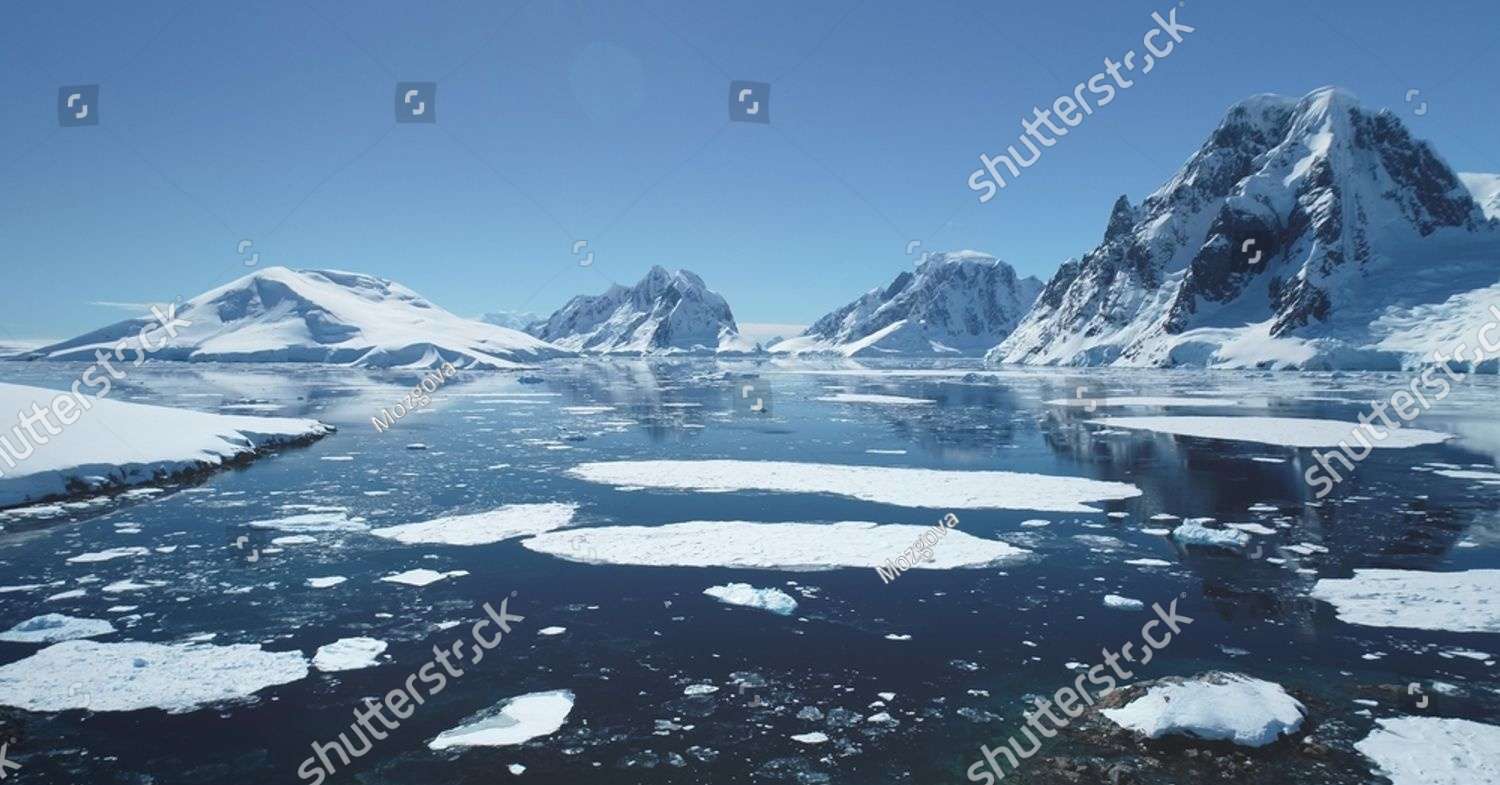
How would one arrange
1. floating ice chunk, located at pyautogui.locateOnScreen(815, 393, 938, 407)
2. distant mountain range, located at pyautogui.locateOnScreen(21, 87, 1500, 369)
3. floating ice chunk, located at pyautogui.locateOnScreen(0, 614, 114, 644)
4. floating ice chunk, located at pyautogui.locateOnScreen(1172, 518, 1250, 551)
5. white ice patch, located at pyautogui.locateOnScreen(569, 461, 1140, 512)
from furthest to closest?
distant mountain range, located at pyautogui.locateOnScreen(21, 87, 1500, 369), floating ice chunk, located at pyautogui.locateOnScreen(815, 393, 938, 407), white ice patch, located at pyautogui.locateOnScreen(569, 461, 1140, 512), floating ice chunk, located at pyautogui.locateOnScreen(1172, 518, 1250, 551), floating ice chunk, located at pyautogui.locateOnScreen(0, 614, 114, 644)

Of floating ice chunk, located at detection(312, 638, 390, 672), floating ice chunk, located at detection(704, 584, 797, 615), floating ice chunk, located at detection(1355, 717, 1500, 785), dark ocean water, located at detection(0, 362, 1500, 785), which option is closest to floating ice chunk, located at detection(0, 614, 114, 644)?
dark ocean water, located at detection(0, 362, 1500, 785)

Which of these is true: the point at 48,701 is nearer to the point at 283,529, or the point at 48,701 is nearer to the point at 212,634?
the point at 212,634

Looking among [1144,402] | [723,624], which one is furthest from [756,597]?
[1144,402]

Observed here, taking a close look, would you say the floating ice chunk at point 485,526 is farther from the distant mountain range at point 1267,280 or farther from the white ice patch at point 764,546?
the distant mountain range at point 1267,280

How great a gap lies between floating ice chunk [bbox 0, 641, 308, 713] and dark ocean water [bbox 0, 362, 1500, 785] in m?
0.35

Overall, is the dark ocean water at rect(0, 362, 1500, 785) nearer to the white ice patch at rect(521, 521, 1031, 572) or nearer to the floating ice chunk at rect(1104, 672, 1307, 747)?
the floating ice chunk at rect(1104, 672, 1307, 747)

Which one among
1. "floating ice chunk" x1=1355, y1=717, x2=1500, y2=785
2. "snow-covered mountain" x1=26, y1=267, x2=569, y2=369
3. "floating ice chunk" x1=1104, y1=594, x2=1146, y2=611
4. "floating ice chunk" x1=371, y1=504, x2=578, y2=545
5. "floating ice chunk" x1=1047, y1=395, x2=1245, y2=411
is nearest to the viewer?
"floating ice chunk" x1=1355, y1=717, x2=1500, y2=785

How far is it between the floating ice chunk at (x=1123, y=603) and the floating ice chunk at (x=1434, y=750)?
14.2ft

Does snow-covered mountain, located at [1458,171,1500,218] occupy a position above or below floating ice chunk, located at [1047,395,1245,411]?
above

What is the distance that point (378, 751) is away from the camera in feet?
28.5

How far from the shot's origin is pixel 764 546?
17.4 m

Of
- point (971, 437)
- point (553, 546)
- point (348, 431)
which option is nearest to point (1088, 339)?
point (971, 437)

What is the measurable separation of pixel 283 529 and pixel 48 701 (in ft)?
32.0

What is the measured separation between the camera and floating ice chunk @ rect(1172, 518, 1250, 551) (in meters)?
17.0
